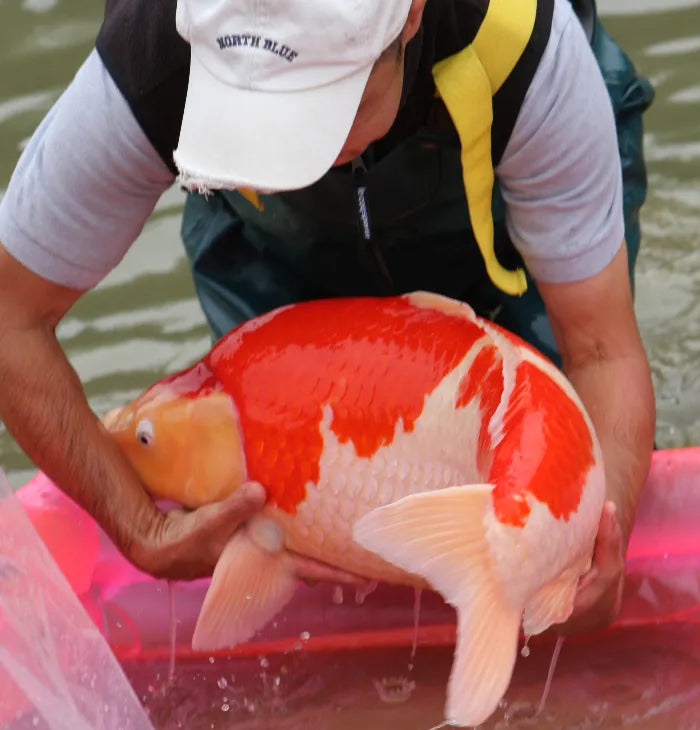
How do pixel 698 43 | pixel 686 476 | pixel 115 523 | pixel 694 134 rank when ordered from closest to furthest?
pixel 115 523
pixel 686 476
pixel 694 134
pixel 698 43

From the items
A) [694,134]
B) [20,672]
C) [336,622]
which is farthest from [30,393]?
[694,134]

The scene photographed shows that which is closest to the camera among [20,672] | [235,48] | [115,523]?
[235,48]

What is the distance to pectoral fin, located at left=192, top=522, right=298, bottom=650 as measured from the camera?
178 centimetres

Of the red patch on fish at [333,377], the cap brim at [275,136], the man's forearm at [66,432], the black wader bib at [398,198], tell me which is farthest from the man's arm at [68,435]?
the cap brim at [275,136]

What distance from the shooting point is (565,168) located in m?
1.80

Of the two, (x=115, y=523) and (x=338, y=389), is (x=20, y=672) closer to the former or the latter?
(x=115, y=523)

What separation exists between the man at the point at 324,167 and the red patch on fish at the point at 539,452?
0.12 meters

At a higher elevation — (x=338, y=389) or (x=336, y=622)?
(x=338, y=389)

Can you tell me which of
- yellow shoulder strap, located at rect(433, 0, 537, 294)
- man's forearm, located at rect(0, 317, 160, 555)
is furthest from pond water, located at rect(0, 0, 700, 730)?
yellow shoulder strap, located at rect(433, 0, 537, 294)

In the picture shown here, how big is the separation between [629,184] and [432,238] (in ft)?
1.19

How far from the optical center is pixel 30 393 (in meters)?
1.89

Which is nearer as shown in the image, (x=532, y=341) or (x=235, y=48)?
(x=235, y=48)

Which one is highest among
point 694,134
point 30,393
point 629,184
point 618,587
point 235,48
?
point 235,48

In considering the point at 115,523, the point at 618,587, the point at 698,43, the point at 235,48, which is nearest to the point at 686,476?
the point at 618,587
